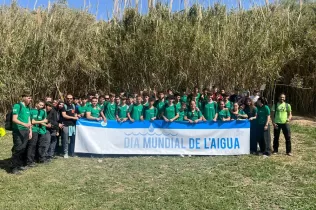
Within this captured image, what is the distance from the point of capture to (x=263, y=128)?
8.22m

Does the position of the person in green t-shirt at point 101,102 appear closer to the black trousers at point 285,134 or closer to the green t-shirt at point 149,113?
the green t-shirt at point 149,113

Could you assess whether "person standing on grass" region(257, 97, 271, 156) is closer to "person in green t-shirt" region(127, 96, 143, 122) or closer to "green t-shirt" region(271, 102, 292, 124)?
"green t-shirt" region(271, 102, 292, 124)

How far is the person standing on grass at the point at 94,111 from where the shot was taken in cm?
845

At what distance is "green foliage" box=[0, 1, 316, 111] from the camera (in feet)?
39.1

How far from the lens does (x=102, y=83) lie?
13609 millimetres

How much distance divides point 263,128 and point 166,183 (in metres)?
3.14

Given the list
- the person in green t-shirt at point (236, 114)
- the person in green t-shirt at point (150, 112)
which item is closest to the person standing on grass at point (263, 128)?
the person in green t-shirt at point (236, 114)

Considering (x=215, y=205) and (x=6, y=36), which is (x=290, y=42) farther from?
(x=6, y=36)

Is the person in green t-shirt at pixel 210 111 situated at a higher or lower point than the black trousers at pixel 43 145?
higher

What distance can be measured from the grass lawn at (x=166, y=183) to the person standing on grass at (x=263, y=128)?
33cm

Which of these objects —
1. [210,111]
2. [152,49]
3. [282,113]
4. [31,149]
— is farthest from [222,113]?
[152,49]

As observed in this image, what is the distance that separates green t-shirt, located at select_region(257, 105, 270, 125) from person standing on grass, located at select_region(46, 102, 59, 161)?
15.7 feet

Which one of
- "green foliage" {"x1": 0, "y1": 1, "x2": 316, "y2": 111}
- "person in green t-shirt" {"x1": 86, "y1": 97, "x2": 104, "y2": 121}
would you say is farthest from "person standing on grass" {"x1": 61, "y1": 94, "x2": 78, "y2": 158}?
"green foliage" {"x1": 0, "y1": 1, "x2": 316, "y2": 111}

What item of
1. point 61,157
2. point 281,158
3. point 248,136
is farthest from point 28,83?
point 281,158
